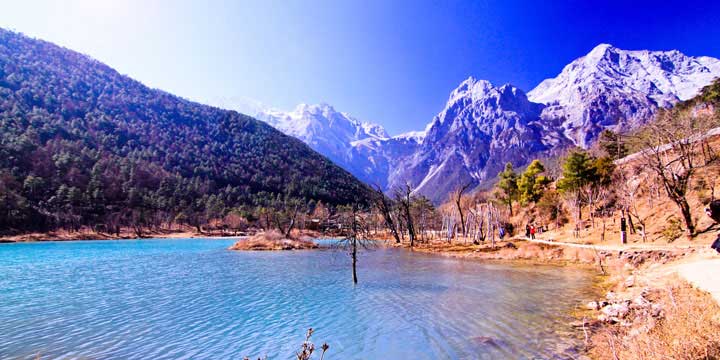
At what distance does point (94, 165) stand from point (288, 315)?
143 m

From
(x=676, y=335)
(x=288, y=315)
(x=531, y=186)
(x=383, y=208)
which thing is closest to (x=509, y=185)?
(x=531, y=186)

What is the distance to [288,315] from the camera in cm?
1602

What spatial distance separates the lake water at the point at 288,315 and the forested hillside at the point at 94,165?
9117 cm

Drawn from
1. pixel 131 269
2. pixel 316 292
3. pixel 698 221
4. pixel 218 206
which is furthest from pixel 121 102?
pixel 698 221

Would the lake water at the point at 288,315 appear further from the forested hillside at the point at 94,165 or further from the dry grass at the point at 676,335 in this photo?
the forested hillside at the point at 94,165

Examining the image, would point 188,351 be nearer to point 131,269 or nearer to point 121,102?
point 131,269

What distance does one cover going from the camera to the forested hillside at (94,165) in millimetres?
102438

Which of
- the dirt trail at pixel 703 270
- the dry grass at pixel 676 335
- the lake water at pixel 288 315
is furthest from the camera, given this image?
the dirt trail at pixel 703 270

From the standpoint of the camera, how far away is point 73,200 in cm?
10388

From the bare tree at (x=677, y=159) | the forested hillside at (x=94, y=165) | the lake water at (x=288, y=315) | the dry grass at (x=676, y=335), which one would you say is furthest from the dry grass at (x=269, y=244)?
the dry grass at (x=676, y=335)

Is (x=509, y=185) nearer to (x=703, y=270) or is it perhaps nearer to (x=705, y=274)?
(x=703, y=270)

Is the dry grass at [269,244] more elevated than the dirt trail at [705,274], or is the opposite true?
the dirt trail at [705,274]

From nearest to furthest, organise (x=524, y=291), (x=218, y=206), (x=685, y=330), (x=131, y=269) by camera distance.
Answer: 1. (x=685, y=330)
2. (x=524, y=291)
3. (x=131, y=269)
4. (x=218, y=206)

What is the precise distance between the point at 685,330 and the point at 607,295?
1180 centimetres
